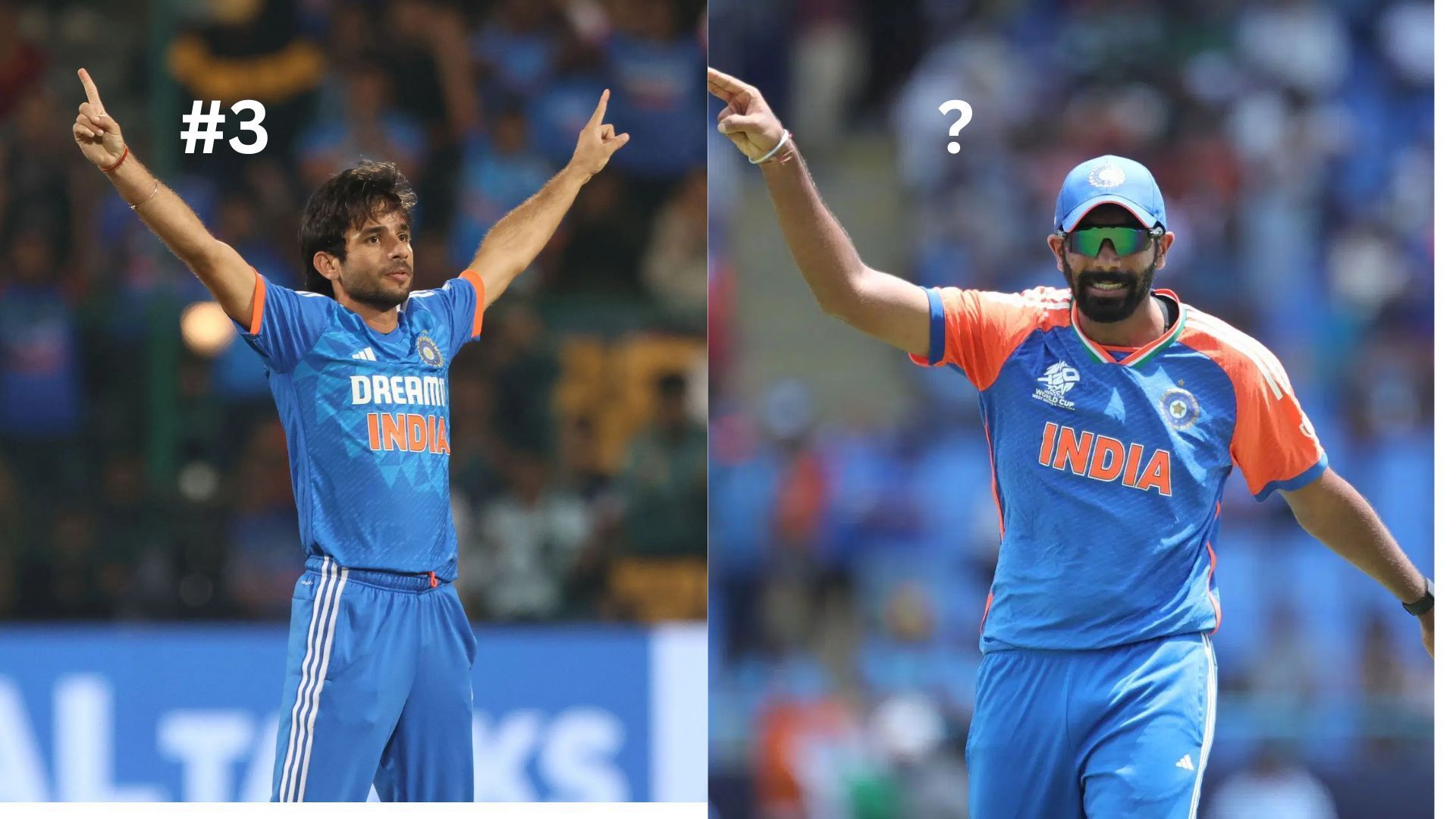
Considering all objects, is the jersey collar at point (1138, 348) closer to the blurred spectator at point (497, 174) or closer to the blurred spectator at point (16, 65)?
the blurred spectator at point (497, 174)

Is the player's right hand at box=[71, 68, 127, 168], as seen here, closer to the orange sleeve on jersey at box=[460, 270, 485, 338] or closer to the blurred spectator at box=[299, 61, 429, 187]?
the orange sleeve on jersey at box=[460, 270, 485, 338]

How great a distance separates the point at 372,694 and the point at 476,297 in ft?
4.42

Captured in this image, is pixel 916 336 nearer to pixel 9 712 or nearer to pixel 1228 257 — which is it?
pixel 9 712

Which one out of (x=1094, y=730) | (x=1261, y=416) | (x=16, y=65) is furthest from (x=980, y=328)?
(x=16, y=65)

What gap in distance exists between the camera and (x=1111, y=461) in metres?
4.76

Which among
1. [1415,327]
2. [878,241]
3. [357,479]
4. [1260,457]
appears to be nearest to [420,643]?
[357,479]

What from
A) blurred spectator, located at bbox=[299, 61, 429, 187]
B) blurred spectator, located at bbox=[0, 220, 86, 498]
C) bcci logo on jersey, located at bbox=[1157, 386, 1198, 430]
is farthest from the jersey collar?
blurred spectator, located at bbox=[0, 220, 86, 498]

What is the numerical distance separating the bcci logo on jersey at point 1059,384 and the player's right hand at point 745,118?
1.01m

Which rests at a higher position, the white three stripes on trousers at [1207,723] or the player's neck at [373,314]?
the player's neck at [373,314]

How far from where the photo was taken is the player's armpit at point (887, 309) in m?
4.69

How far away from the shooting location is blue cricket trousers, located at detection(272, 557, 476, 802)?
199 inches

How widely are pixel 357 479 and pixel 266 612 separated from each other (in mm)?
4291

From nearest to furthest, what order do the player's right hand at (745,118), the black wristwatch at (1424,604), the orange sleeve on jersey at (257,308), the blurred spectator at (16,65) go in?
the player's right hand at (745,118) < the orange sleeve on jersey at (257,308) < the black wristwatch at (1424,604) < the blurred spectator at (16,65)

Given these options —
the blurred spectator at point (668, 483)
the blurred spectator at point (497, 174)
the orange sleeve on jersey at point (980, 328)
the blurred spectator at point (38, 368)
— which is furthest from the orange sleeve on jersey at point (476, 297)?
the blurred spectator at point (38, 368)
